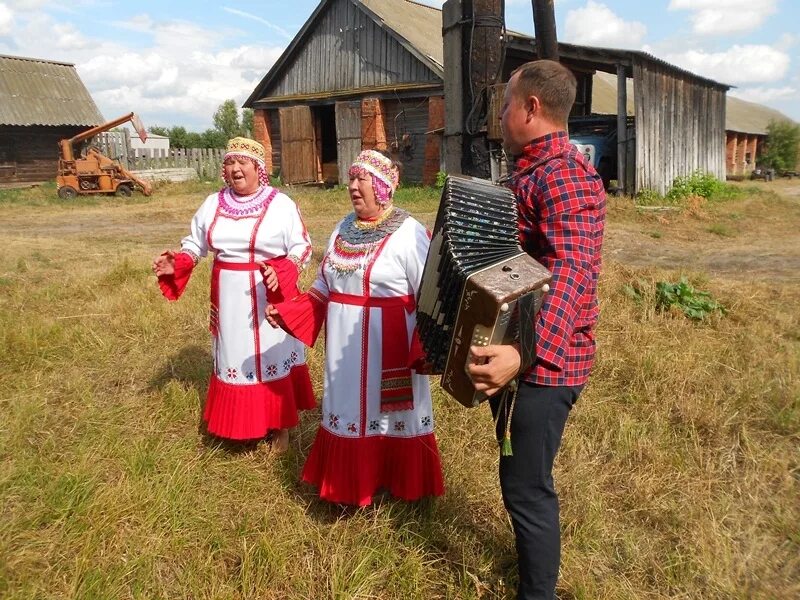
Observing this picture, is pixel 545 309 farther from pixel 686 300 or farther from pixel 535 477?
pixel 686 300

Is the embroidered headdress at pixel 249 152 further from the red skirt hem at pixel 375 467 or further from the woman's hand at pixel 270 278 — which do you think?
the red skirt hem at pixel 375 467

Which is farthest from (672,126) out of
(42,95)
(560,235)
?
(42,95)

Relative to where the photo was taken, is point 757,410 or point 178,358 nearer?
point 757,410

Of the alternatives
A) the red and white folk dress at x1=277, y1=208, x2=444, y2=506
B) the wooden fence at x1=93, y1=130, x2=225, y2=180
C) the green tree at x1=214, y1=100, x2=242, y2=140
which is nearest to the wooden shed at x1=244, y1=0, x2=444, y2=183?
the wooden fence at x1=93, y1=130, x2=225, y2=180

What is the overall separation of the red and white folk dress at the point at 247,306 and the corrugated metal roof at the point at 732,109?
22.1 metres

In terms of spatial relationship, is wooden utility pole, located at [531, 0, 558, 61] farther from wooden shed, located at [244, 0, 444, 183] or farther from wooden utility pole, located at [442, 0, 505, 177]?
wooden shed, located at [244, 0, 444, 183]

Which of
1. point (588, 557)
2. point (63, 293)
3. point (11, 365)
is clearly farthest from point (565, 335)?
point (63, 293)

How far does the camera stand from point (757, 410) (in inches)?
153

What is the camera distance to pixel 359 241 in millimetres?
2846

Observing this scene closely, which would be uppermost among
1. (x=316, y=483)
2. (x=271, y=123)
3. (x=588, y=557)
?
(x=271, y=123)

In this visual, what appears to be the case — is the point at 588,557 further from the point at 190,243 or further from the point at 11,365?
the point at 11,365

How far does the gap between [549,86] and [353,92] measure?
17.1 m

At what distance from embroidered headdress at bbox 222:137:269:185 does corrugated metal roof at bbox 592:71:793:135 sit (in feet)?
72.1

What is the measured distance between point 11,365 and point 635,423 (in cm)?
436
